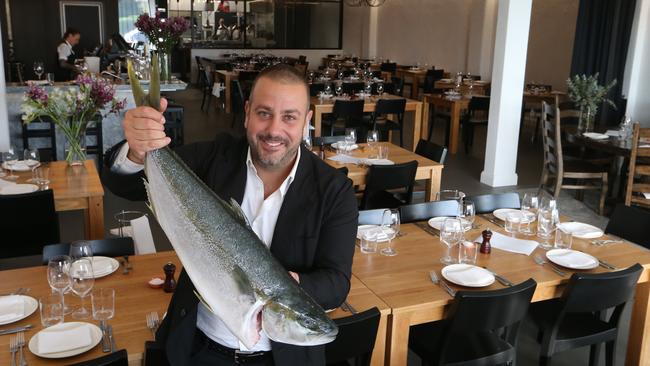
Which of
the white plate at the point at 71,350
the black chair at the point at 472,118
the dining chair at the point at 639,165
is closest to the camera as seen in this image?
the white plate at the point at 71,350

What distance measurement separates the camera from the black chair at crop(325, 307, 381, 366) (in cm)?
212

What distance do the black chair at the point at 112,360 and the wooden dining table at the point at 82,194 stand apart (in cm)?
220

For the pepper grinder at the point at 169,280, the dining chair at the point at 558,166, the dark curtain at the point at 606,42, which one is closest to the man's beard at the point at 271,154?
the pepper grinder at the point at 169,280

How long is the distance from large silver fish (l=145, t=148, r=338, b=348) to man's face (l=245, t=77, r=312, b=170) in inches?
19.5

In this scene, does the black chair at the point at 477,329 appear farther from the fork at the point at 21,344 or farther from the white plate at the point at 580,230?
the fork at the point at 21,344

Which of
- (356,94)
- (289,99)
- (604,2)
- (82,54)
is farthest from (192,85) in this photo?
(289,99)

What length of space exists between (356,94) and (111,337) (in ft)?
24.1

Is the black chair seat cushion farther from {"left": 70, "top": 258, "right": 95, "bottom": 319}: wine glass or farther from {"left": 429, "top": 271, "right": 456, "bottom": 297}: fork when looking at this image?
{"left": 70, "top": 258, "right": 95, "bottom": 319}: wine glass

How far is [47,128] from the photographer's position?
734 cm

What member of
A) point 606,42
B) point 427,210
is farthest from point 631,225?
point 606,42

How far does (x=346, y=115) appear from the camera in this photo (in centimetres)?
809

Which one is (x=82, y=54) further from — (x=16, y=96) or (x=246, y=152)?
(x=246, y=152)

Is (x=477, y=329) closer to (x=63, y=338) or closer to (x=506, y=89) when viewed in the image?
(x=63, y=338)

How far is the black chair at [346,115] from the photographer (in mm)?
7930
